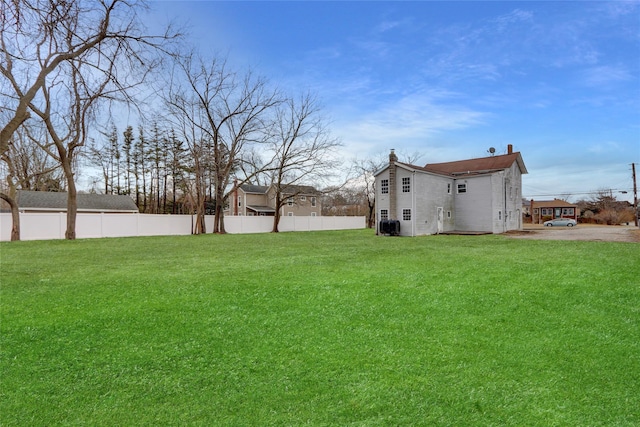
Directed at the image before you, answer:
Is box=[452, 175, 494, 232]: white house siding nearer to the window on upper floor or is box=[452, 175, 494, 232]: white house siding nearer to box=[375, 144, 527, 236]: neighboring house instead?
box=[375, 144, 527, 236]: neighboring house

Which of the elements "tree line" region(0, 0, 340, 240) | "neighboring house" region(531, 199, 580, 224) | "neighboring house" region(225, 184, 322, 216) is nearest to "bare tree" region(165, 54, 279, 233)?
"tree line" region(0, 0, 340, 240)

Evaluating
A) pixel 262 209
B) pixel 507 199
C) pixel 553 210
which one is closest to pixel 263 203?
pixel 262 209

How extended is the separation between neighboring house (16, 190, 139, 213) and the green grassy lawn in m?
25.1

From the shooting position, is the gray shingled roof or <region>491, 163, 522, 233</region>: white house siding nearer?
<region>491, 163, 522, 233</region>: white house siding

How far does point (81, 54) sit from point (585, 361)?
8474 millimetres

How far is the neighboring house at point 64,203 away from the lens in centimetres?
2692

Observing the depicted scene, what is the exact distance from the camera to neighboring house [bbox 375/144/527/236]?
2209 cm

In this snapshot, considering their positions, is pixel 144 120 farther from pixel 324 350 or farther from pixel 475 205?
pixel 475 205

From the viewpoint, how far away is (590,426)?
8.98 feet

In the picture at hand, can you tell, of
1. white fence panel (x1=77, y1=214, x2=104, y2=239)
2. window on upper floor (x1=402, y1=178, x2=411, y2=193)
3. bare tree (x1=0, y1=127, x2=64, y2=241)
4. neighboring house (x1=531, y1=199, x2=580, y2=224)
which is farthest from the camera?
neighboring house (x1=531, y1=199, x2=580, y2=224)

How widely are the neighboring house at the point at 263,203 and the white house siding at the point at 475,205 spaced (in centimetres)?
1848

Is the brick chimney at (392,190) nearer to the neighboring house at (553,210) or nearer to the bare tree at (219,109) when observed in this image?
the bare tree at (219,109)

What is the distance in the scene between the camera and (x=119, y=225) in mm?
21719

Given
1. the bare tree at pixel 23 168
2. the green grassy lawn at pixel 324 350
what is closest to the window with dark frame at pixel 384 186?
the green grassy lawn at pixel 324 350
